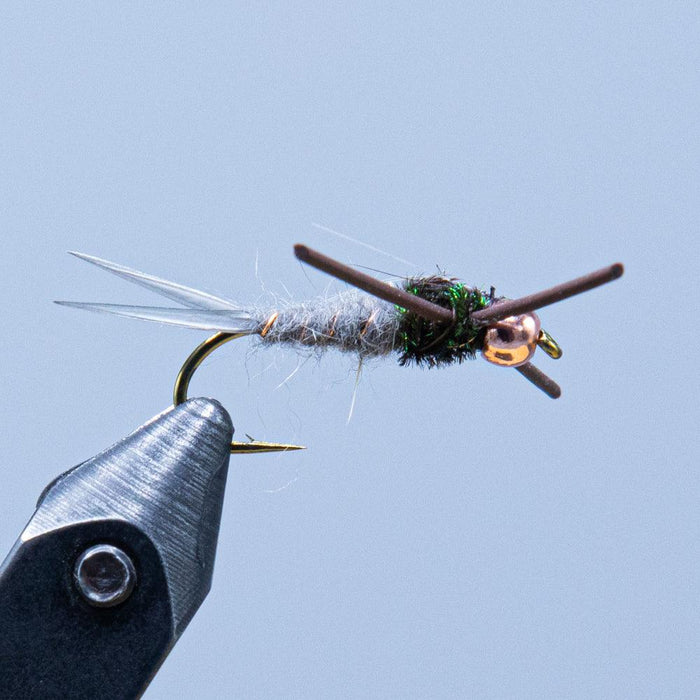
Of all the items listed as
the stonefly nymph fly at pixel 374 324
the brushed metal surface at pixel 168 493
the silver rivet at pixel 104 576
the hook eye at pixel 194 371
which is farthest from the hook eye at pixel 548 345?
the silver rivet at pixel 104 576

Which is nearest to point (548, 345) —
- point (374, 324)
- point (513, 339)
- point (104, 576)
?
point (513, 339)

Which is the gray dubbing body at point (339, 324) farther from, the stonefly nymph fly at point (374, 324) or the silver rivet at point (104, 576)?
the silver rivet at point (104, 576)

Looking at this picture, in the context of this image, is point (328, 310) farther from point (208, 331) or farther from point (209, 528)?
point (209, 528)

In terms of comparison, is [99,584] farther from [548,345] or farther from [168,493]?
[548,345]

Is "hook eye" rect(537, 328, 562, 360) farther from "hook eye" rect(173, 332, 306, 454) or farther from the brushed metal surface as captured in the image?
the brushed metal surface

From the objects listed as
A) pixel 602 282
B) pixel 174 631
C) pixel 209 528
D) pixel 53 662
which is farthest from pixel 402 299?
pixel 53 662
